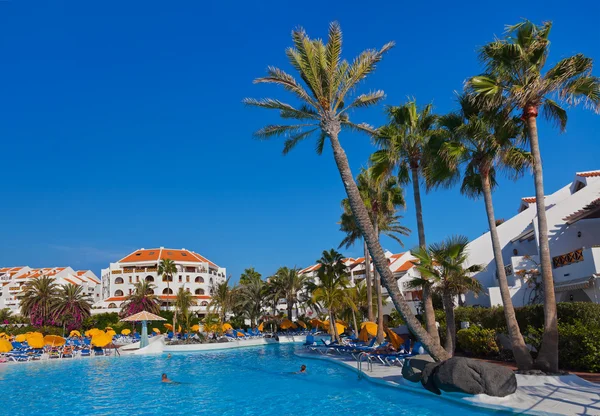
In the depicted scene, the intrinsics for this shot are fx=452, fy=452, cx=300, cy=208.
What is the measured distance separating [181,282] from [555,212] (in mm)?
63150

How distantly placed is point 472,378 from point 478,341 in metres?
8.24

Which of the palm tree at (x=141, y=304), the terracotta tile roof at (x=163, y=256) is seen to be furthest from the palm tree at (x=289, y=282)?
the terracotta tile roof at (x=163, y=256)

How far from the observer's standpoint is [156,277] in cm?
7631

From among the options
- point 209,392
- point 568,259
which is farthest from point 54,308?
point 568,259

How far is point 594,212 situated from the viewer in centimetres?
2108

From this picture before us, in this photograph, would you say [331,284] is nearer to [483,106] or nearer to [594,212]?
[594,212]

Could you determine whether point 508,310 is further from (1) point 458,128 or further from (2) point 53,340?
(2) point 53,340

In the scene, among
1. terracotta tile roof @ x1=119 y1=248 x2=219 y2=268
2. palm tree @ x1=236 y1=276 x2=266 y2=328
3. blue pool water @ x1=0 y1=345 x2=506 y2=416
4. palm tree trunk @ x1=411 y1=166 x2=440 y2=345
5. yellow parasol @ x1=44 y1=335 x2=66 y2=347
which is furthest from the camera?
terracotta tile roof @ x1=119 y1=248 x2=219 y2=268

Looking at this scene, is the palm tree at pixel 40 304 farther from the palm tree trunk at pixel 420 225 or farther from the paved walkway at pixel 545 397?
the paved walkway at pixel 545 397

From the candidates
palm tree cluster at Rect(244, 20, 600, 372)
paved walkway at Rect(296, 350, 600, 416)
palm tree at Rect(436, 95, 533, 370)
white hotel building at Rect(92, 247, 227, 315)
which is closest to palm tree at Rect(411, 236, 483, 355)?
palm tree cluster at Rect(244, 20, 600, 372)

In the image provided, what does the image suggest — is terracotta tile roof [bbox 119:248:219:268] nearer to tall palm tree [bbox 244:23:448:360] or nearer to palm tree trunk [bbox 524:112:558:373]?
tall palm tree [bbox 244:23:448:360]

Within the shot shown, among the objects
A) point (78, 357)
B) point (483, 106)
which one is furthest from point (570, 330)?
point (78, 357)

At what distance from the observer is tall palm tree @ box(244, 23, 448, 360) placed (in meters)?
14.0

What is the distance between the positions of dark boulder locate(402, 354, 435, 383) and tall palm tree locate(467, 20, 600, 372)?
3.17m
